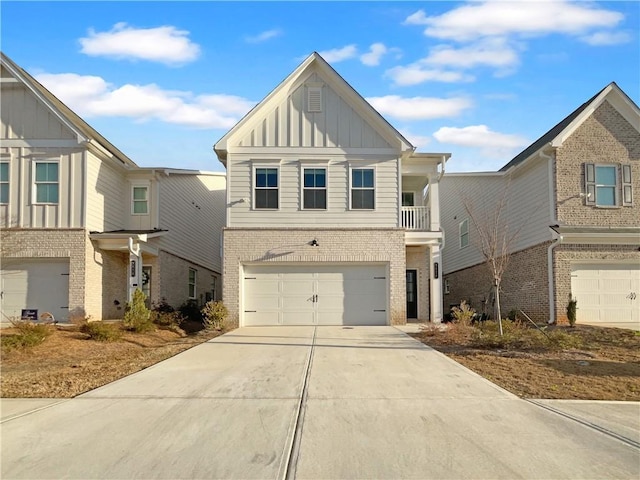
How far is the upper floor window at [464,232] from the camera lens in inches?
1010

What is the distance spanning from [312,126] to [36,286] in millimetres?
10373

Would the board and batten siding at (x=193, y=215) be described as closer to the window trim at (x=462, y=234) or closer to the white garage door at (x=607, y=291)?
the window trim at (x=462, y=234)

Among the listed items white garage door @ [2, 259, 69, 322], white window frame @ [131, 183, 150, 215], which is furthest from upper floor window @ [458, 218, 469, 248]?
white garage door @ [2, 259, 69, 322]

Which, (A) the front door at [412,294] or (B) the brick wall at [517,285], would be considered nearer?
(B) the brick wall at [517,285]

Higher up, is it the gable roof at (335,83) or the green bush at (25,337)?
the gable roof at (335,83)

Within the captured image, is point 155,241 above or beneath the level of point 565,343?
above

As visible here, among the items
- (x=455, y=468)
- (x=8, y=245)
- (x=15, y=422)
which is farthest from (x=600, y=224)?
(x=8, y=245)

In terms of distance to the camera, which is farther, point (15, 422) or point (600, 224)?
point (600, 224)

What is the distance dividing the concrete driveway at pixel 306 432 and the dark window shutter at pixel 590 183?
11.3 m

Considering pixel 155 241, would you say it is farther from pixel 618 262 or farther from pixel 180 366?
pixel 618 262

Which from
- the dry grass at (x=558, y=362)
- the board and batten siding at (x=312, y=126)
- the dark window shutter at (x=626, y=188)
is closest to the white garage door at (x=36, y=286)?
the board and batten siding at (x=312, y=126)

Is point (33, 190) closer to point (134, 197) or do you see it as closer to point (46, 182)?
point (46, 182)

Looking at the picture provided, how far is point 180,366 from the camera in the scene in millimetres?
10969

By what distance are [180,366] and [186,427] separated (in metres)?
4.42
